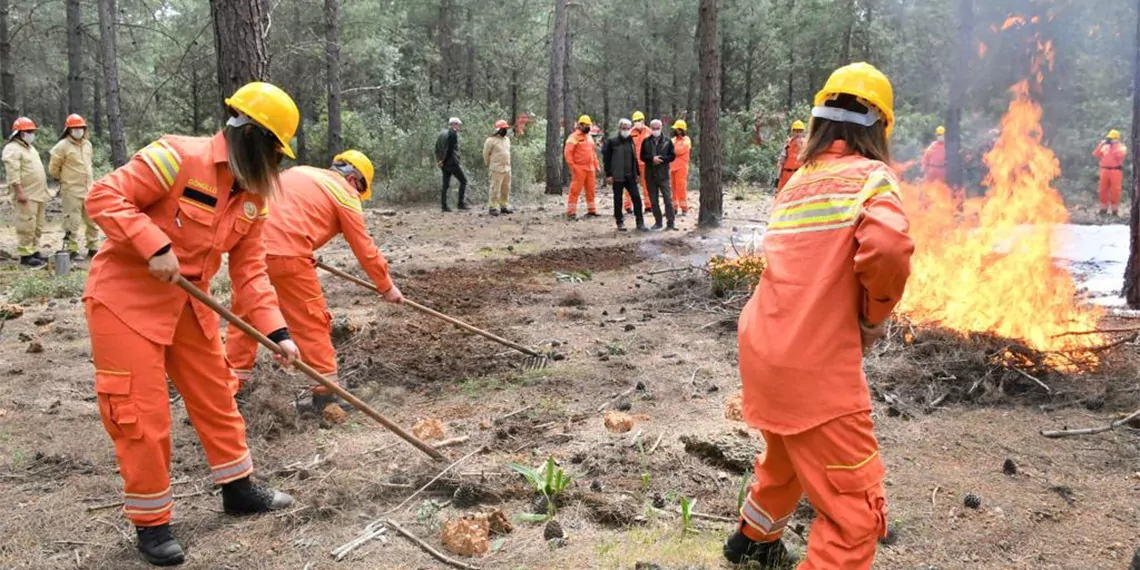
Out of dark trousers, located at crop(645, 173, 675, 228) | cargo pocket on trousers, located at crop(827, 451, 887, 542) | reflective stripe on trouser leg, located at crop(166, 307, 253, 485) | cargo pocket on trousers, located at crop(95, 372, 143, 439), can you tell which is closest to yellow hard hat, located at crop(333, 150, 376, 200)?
reflective stripe on trouser leg, located at crop(166, 307, 253, 485)

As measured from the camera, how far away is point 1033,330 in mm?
5402

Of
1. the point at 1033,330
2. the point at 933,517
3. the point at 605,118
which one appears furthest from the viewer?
the point at 605,118

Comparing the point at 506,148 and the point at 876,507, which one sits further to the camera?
the point at 506,148

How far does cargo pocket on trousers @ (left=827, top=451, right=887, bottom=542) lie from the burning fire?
3.45 metres

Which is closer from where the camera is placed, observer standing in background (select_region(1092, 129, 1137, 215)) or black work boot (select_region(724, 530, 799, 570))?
black work boot (select_region(724, 530, 799, 570))

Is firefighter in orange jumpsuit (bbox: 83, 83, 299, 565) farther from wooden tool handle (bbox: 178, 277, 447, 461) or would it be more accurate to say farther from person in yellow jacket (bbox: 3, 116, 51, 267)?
person in yellow jacket (bbox: 3, 116, 51, 267)

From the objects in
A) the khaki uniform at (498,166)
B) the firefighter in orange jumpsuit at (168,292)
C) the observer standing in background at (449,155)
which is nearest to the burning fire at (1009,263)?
the firefighter in orange jumpsuit at (168,292)

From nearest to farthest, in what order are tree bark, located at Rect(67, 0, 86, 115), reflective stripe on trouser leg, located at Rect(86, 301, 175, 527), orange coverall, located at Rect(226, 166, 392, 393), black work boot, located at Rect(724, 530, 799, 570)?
1. black work boot, located at Rect(724, 530, 799, 570)
2. reflective stripe on trouser leg, located at Rect(86, 301, 175, 527)
3. orange coverall, located at Rect(226, 166, 392, 393)
4. tree bark, located at Rect(67, 0, 86, 115)

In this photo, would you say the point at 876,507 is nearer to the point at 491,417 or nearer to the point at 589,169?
the point at 491,417

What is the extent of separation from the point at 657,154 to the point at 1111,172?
10.2 meters

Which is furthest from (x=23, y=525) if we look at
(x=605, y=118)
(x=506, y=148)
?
(x=605, y=118)

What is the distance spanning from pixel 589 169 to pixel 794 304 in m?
12.7

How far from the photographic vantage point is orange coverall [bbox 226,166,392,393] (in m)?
5.02

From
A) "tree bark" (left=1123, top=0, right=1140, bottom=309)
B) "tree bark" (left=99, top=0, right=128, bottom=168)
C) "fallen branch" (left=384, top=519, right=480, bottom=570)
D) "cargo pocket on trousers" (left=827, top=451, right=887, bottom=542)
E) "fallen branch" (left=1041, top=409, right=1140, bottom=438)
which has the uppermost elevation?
"tree bark" (left=99, top=0, right=128, bottom=168)
